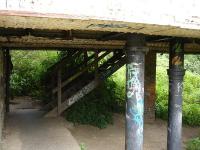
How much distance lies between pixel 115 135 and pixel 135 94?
19.2 feet

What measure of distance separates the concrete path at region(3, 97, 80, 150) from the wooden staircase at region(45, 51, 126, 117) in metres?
0.73

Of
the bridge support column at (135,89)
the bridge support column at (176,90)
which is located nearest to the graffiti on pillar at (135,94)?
the bridge support column at (135,89)

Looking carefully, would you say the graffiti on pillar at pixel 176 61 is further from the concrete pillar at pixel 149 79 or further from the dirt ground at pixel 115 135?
the concrete pillar at pixel 149 79

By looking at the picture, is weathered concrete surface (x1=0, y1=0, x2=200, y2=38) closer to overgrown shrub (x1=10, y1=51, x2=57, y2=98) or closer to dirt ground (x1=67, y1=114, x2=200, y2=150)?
dirt ground (x1=67, y1=114, x2=200, y2=150)

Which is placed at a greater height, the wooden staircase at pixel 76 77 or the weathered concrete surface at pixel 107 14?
the weathered concrete surface at pixel 107 14

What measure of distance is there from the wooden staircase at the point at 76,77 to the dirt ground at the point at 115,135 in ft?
3.58

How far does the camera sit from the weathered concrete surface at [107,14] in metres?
4.35

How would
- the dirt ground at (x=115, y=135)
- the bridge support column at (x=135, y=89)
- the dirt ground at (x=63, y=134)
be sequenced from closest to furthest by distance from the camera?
1. the bridge support column at (x=135, y=89)
2. the dirt ground at (x=63, y=134)
3. the dirt ground at (x=115, y=135)

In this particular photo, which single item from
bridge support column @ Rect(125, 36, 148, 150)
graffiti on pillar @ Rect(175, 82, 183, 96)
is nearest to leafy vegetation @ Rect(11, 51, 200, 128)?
graffiti on pillar @ Rect(175, 82, 183, 96)

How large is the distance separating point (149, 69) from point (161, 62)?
16448 millimetres

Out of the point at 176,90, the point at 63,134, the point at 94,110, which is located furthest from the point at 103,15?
the point at 94,110

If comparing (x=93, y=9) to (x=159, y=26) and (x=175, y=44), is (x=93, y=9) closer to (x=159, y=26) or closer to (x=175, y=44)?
(x=159, y=26)

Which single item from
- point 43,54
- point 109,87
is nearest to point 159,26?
point 109,87

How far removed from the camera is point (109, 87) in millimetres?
15750
